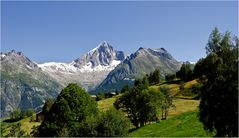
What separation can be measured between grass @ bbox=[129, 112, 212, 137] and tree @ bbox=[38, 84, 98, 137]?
12.8 meters

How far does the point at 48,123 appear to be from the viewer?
252ft

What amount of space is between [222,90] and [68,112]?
1520 inches

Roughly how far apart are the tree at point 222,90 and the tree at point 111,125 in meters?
15.9

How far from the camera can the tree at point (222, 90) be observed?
139 feet

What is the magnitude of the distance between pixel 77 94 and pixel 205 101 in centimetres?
3791

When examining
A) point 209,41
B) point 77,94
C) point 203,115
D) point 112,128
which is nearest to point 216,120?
point 203,115

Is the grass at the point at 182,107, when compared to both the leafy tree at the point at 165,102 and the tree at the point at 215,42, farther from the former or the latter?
the tree at the point at 215,42

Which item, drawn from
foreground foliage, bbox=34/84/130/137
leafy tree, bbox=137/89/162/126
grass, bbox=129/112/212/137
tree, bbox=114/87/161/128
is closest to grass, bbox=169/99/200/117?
leafy tree, bbox=137/89/162/126

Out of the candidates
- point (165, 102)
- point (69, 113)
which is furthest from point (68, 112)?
point (165, 102)

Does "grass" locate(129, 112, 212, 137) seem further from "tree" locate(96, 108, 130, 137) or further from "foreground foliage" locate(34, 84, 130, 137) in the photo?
"tree" locate(96, 108, 130, 137)

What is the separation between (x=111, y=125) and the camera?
193ft

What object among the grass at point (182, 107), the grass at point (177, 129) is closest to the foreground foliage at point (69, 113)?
the grass at point (177, 129)

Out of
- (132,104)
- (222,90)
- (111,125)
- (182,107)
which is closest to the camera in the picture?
(222,90)

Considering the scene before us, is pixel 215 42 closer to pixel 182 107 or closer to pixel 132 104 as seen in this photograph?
pixel 132 104
